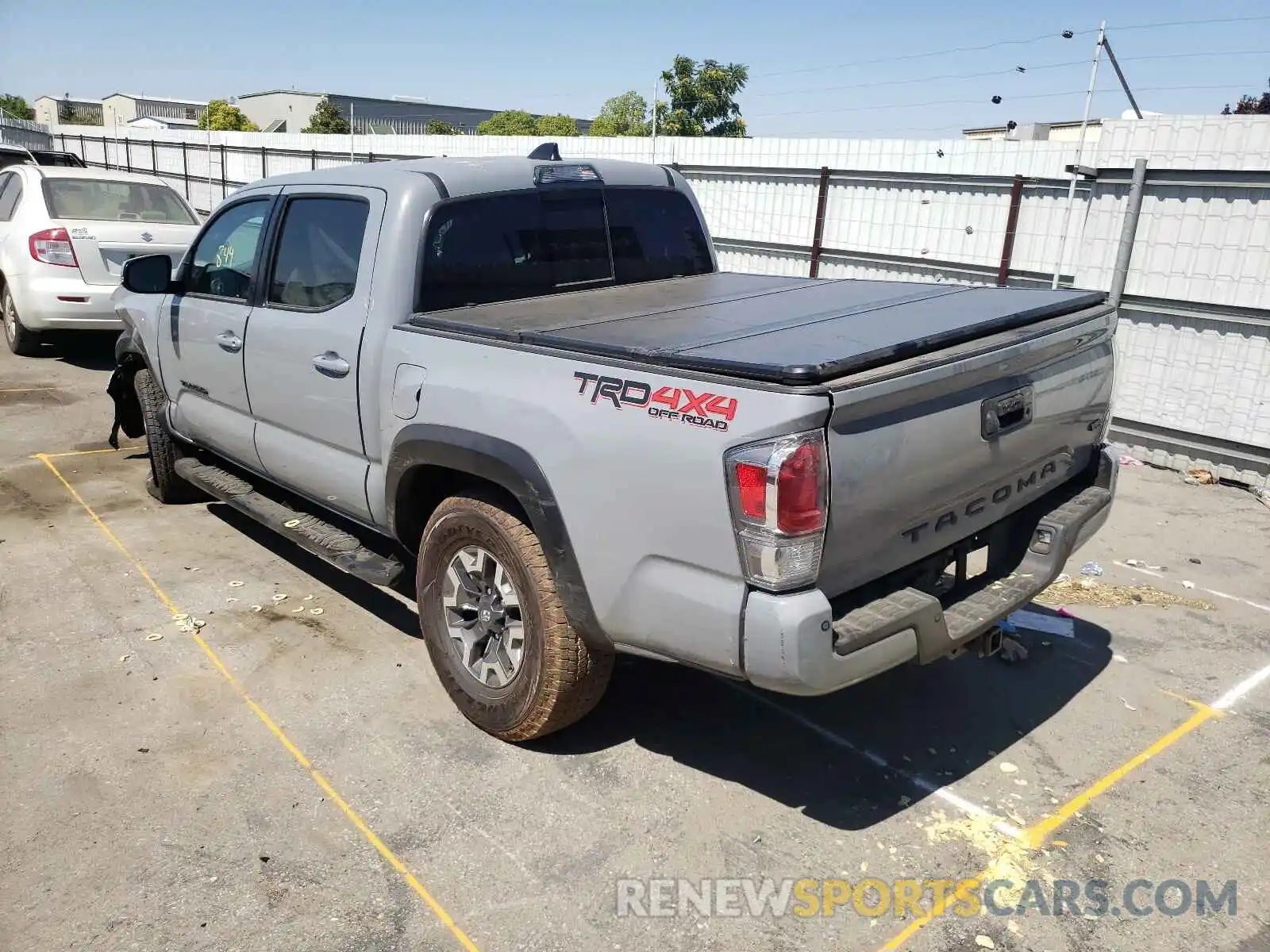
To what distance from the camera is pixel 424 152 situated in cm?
1877

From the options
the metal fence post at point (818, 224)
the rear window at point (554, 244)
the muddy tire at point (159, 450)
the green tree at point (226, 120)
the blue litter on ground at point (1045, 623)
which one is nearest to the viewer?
the rear window at point (554, 244)

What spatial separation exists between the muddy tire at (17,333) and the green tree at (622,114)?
52889 mm

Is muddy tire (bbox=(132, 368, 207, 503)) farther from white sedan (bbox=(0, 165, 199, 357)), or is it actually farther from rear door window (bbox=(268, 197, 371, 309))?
white sedan (bbox=(0, 165, 199, 357))

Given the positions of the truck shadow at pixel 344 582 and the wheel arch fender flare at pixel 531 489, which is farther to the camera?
the truck shadow at pixel 344 582

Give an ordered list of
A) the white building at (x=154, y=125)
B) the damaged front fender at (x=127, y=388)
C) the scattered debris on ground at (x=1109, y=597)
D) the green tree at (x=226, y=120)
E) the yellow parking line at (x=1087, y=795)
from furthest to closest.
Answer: the green tree at (x=226, y=120) < the white building at (x=154, y=125) < the damaged front fender at (x=127, y=388) < the scattered debris on ground at (x=1109, y=597) < the yellow parking line at (x=1087, y=795)

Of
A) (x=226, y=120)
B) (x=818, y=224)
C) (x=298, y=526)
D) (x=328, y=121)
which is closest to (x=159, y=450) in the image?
(x=298, y=526)

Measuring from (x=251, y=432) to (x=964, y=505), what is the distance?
→ 335cm

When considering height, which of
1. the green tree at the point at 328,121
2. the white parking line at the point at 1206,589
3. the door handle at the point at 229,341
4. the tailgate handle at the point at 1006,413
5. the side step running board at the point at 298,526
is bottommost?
the white parking line at the point at 1206,589

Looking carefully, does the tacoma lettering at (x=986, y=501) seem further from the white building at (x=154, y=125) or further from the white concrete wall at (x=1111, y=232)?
the white building at (x=154, y=125)

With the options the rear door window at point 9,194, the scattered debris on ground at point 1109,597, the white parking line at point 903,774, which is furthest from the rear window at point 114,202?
the scattered debris on ground at point 1109,597

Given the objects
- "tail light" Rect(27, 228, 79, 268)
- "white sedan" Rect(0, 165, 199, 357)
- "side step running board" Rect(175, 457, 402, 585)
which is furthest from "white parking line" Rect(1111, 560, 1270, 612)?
"tail light" Rect(27, 228, 79, 268)

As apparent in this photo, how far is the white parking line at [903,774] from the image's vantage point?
316 centimetres

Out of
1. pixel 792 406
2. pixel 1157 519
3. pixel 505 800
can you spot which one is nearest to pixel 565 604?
pixel 505 800
